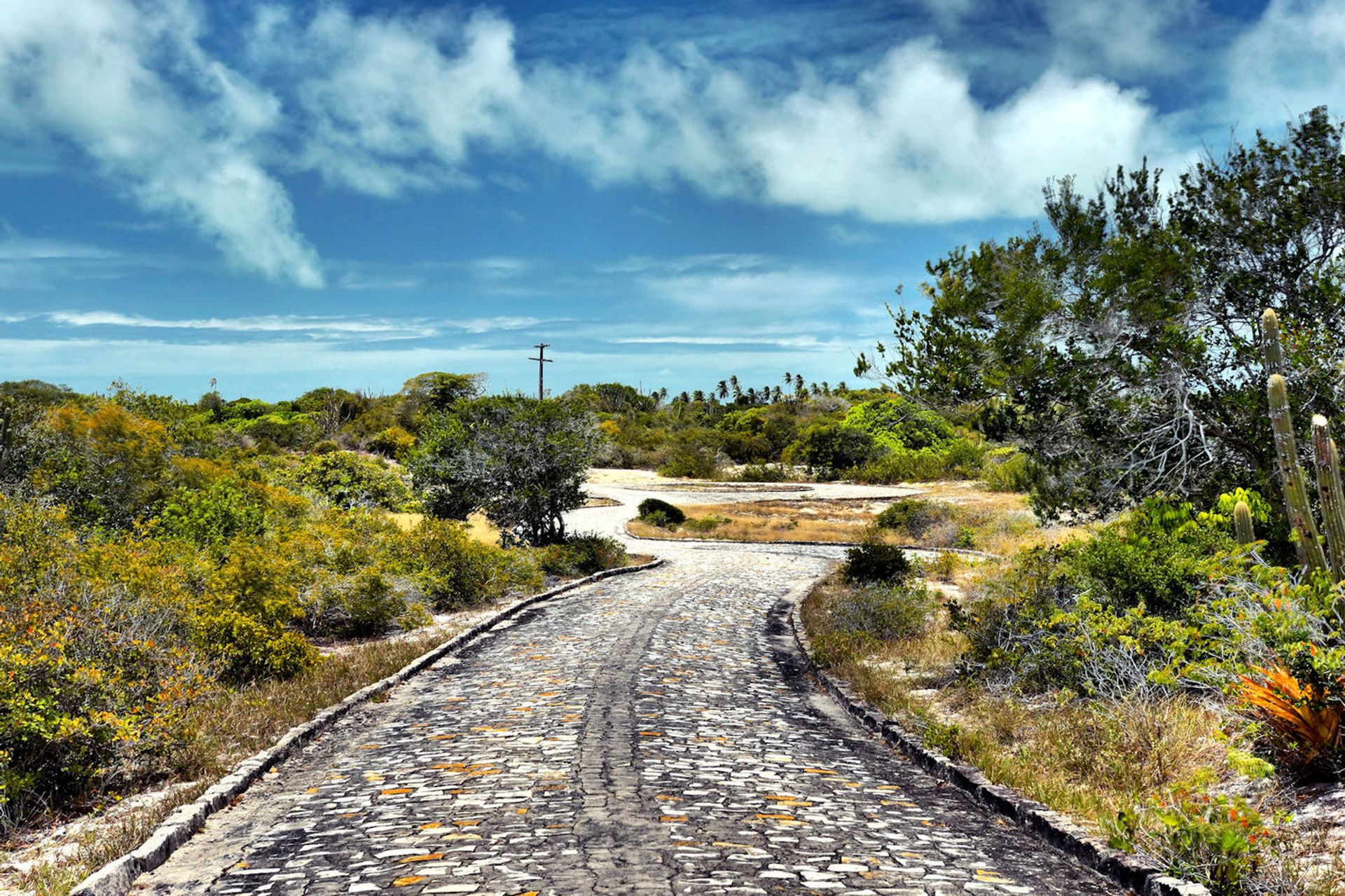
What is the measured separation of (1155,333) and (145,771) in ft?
40.2

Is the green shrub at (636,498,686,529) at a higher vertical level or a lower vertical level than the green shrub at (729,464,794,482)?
lower

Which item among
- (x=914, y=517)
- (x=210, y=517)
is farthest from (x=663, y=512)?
(x=210, y=517)

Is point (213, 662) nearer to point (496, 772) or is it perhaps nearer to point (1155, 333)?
point (496, 772)

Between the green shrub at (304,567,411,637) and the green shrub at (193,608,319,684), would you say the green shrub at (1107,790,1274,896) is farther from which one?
the green shrub at (304,567,411,637)

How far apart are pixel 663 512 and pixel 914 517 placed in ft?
38.3

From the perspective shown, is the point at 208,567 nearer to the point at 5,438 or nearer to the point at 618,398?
the point at 5,438

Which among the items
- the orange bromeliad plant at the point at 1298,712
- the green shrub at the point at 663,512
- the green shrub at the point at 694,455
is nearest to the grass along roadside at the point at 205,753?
the orange bromeliad plant at the point at 1298,712

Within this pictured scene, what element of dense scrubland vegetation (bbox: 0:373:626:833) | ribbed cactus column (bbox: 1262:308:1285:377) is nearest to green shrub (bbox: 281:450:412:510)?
dense scrubland vegetation (bbox: 0:373:626:833)

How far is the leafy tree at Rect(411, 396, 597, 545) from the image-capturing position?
78.7ft

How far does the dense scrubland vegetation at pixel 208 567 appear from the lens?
21.4 feet

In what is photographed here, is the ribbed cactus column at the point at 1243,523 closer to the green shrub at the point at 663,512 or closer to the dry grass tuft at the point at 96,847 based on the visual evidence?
the dry grass tuft at the point at 96,847

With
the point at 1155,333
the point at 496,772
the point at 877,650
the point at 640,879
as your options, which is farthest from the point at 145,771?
the point at 1155,333

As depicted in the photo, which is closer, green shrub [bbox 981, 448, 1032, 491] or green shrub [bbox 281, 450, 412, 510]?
green shrub [bbox 281, 450, 412, 510]

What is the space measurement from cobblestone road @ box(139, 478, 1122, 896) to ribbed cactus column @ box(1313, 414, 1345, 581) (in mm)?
3541
